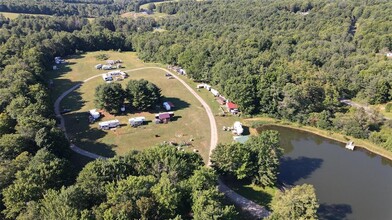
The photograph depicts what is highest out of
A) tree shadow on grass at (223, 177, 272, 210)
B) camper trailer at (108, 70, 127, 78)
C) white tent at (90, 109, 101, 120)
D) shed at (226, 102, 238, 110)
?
Answer: camper trailer at (108, 70, 127, 78)

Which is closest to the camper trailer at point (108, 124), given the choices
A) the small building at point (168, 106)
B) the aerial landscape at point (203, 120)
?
the aerial landscape at point (203, 120)

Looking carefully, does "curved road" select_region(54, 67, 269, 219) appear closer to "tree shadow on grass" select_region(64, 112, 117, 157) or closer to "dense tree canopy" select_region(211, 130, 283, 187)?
"tree shadow on grass" select_region(64, 112, 117, 157)

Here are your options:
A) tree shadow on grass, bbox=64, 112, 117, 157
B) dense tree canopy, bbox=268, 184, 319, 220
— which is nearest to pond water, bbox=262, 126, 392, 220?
dense tree canopy, bbox=268, 184, 319, 220

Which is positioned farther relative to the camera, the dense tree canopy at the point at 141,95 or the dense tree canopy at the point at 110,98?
the dense tree canopy at the point at 141,95

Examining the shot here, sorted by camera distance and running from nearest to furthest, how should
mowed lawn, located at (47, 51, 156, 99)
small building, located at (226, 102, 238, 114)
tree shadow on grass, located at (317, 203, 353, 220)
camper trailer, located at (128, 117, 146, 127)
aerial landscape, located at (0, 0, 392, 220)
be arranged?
aerial landscape, located at (0, 0, 392, 220) < tree shadow on grass, located at (317, 203, 353, 220) < camper trailer, located at (128, 117, 146, 127) < small building, located at (226, 102, 238, 114) < mowed lawn, located at (47, 51, 156, 99)

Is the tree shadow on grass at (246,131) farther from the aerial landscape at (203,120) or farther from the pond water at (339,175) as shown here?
the pond water at (339,175)

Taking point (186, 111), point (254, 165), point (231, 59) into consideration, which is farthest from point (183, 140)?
point (231, 59)

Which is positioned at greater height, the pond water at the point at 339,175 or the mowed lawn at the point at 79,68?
the mowed lawn at the point at 79,68

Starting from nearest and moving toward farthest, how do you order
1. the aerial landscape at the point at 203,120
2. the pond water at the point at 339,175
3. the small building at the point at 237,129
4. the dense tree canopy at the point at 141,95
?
→ the aerial landscape at the point at 203,120 < the pond water at the point at 339,175 < the small building at the point at 237,129 < the dense tree canopy at the point at 141,95
